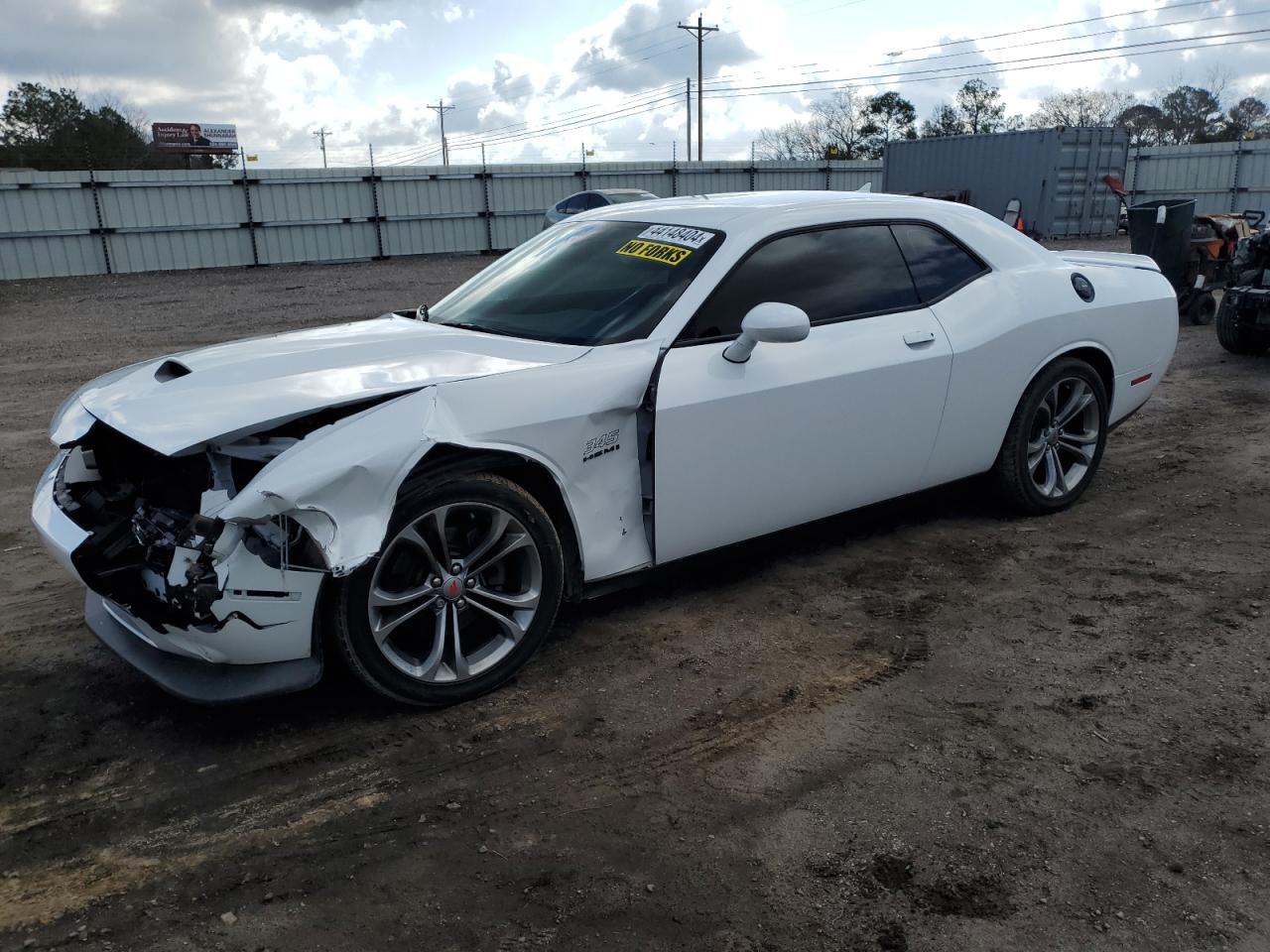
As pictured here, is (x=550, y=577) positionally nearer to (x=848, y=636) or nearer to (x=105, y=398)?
(x=848, y=636)

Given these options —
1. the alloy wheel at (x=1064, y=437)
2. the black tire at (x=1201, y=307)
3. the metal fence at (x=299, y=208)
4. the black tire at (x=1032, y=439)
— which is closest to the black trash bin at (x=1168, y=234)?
the black tire at (x=1201, y=307)

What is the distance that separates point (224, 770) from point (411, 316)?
234cm

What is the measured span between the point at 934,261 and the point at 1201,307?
31.2 feet

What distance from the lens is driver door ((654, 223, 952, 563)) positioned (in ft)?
12.0

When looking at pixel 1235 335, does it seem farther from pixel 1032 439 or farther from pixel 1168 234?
pixel 1032 439

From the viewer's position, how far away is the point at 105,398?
338 centimetres

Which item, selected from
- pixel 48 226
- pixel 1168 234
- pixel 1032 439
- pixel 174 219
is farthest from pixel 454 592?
pixel 174 219

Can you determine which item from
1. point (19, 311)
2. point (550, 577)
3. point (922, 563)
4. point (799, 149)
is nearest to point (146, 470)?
point (550, 577)

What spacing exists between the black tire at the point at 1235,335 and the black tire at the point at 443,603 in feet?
29.0

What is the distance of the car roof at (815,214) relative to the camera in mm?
4129

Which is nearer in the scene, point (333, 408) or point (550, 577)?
point (333, 408)

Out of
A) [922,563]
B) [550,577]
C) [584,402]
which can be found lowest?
[922,563]

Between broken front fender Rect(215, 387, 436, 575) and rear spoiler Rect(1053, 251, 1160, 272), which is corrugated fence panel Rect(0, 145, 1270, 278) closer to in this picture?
rear spoiler Rect(1053, 251, 1160, 272)

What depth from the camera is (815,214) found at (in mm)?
4277
